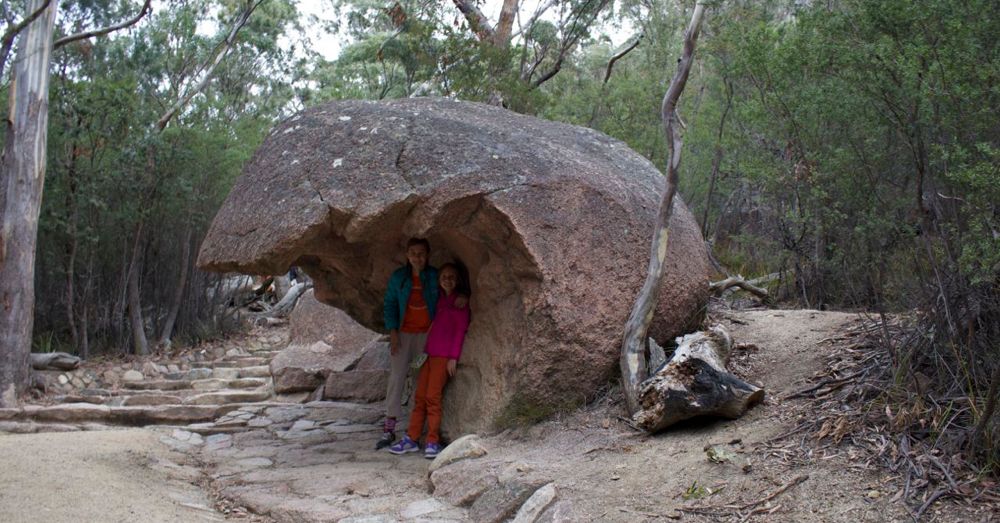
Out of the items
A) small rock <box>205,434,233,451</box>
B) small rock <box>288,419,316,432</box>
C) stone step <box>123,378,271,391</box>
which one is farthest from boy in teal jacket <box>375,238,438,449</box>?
stone step <box>123,378,271,391</box>

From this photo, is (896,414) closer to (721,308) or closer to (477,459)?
(477,459)

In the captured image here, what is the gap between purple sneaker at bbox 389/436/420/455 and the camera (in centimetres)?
652

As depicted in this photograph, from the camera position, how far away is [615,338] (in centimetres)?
598

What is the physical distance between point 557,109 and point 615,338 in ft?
31.6

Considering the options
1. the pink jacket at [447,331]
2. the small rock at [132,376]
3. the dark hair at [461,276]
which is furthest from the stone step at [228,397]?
the dark hair at [461,276]

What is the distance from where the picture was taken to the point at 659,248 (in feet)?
19.2

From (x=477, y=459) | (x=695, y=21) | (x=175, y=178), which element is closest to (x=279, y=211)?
(x=477, y=459)

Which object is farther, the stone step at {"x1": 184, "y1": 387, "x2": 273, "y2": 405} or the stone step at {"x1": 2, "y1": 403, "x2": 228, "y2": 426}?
the stone step at {"x1": 184, "y1": 387, "x2": 273, "y2": 405}

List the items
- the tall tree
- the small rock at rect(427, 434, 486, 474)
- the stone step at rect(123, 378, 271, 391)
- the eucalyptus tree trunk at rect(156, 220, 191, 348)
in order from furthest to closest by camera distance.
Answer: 1. the eucalyptus tree trunk at rect(156, 220, 191, 348)
2. the stone step at rect(123, 378, 271, 391)
3. the tall tree
4. the small rock at rect(427, 434, 486, 474)

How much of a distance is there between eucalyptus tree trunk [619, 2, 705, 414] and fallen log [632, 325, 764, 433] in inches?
16.2

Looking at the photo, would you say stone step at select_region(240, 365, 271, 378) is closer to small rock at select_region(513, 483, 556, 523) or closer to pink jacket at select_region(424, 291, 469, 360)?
pink jacket at select_region(424, 291, 469, 360)

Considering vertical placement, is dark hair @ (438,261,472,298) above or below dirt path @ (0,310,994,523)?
above

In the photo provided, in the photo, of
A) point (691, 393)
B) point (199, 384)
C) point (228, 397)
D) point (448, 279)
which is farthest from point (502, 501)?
point (199, 384)

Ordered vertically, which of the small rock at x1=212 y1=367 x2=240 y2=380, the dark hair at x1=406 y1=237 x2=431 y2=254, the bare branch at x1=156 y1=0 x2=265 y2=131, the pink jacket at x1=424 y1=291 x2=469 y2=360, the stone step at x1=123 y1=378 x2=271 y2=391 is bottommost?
the stone step at x1=123 y1=378 x2=271 y2=391
